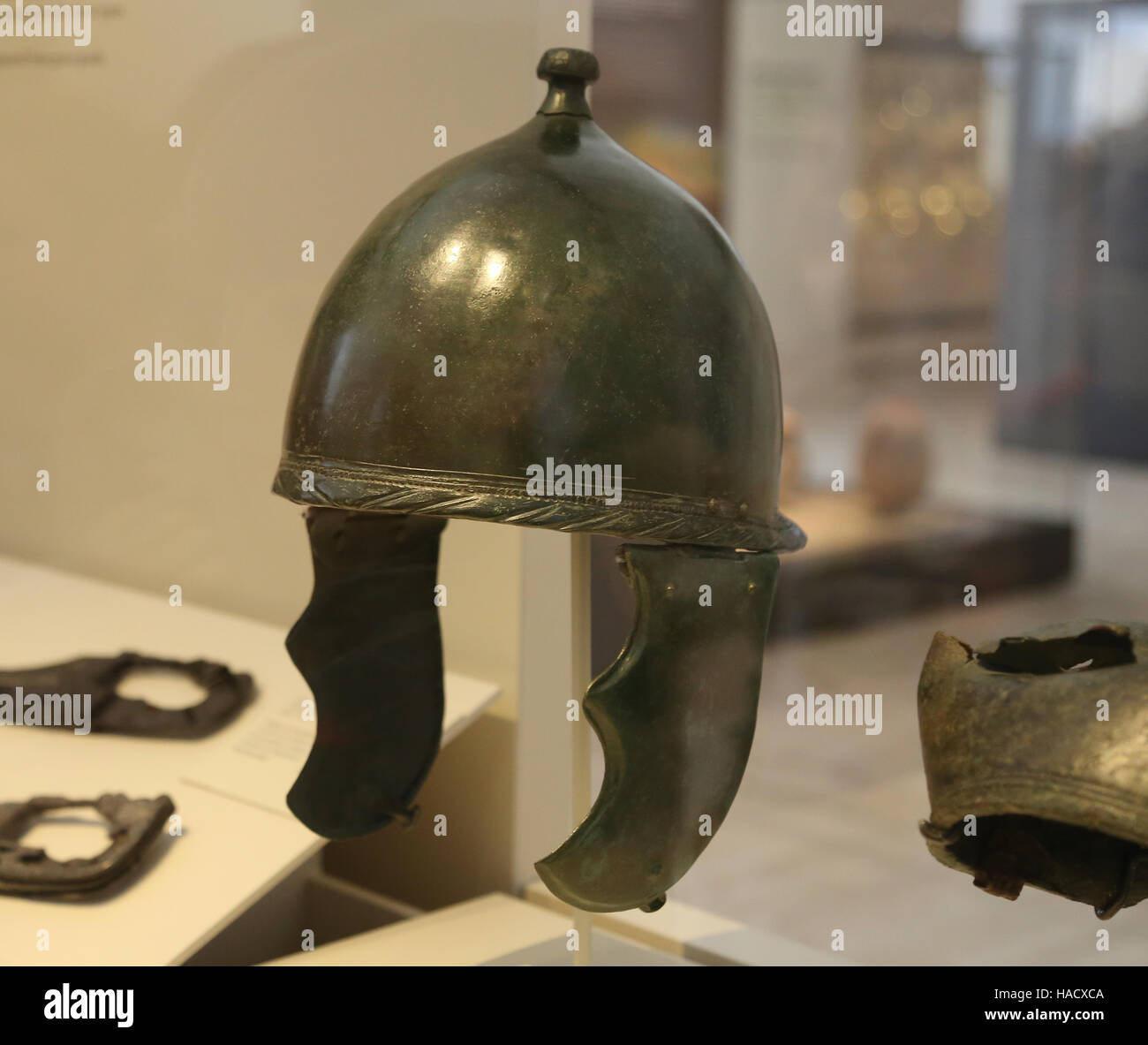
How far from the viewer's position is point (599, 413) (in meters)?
1.15

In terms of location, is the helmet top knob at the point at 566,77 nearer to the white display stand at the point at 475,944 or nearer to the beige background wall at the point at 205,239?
the beige background wall at the point at 205,239

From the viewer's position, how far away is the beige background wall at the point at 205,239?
1.92 meters

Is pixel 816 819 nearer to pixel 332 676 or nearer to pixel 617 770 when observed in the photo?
A: pixel 332 676

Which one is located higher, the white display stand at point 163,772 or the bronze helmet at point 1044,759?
the bronze helmet at point 1044,759

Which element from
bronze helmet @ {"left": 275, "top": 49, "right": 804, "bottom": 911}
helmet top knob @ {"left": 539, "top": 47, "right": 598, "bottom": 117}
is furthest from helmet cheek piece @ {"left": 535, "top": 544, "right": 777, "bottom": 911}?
helmet top knob @ {"left": 539, "top": 47, "right": 598, "bottom": 117}

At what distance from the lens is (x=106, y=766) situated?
1783 mm

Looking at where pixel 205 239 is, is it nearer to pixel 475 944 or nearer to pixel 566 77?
pixel 566 77

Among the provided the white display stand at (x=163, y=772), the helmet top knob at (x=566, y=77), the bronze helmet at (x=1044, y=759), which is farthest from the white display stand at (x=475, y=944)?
the helmet top knob at (x=566, y=77)

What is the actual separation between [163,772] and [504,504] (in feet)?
2.83

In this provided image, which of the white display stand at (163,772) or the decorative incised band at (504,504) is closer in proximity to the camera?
the decorative incised band at (504,504)

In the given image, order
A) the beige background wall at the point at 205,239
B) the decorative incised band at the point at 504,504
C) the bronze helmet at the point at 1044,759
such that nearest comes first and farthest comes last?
the bronze helmet at the point at 1044,759 < the decorative incised band at the point at 504,504 < the beige background wall at the point at 205,239

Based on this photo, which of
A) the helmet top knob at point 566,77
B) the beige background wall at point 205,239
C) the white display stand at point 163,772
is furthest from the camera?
the beige background wall at point 205,239

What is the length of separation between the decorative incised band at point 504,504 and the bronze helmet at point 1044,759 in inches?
8.5

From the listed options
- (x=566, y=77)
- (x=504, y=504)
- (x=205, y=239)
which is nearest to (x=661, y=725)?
(x=504, y=504)
